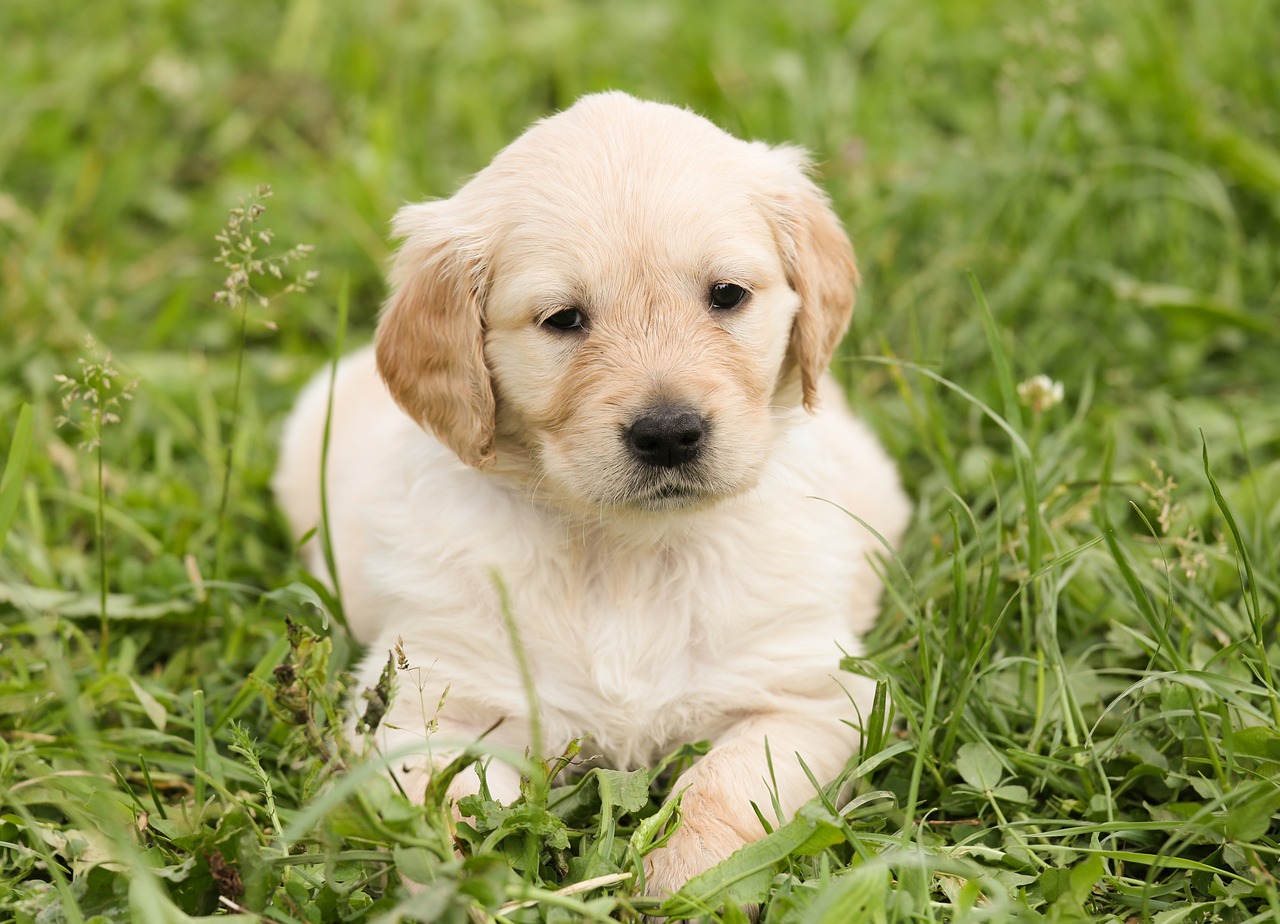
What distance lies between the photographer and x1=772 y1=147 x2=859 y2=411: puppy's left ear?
3027 mm

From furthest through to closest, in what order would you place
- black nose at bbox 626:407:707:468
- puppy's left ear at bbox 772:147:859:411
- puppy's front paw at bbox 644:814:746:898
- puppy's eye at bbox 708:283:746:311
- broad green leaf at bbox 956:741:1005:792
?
puppy's left ear at bbox 772:147:859:411 → puppy's eye at bbox 708:283:746:311 → broad green leaf at bbox 956:741:1005:792 → black nose at bbox 626:407:707:468 → puppy's front paw at bbox 644:814:746:898

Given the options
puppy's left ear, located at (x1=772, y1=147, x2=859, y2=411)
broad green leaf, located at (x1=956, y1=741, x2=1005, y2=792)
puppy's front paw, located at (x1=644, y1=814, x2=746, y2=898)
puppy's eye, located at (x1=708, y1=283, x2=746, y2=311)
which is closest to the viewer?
puppy's front paw, located at (x1=644, y1=814, x2=746, y2=898)

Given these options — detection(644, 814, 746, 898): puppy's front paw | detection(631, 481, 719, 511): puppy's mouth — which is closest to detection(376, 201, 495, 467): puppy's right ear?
detection(631, 481, 719, 511): puppy's mouth

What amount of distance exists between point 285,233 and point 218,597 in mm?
2189

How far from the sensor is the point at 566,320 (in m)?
2.79

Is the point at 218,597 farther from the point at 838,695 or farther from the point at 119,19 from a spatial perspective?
the point at 119,19

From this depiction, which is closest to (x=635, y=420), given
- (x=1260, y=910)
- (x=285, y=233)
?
(x=1260, y=910)

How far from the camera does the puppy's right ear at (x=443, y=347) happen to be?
2824 mm

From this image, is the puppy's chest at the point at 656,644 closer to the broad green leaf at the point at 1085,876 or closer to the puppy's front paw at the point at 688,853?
the puppy's front paw at the point at 688,853

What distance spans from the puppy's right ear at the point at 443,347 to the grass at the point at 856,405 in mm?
540

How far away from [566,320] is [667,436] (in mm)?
385

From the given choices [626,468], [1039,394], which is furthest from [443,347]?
[1039,394]

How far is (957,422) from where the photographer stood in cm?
410

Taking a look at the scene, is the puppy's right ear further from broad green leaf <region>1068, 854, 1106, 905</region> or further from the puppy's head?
broad green leaf <region>1068, 854, 1106, 905</region>
